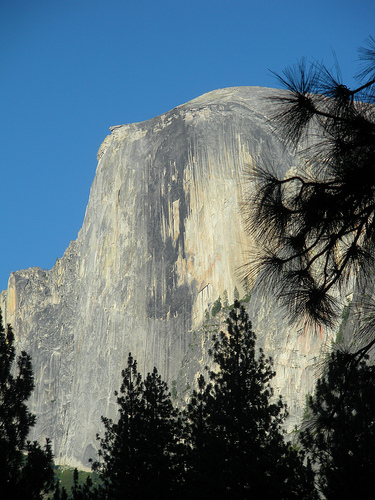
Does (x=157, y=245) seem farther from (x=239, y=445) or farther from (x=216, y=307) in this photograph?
(x=239, y=445)

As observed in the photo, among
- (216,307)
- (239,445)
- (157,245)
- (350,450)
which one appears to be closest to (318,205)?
(350,450)

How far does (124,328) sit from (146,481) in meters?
65.5

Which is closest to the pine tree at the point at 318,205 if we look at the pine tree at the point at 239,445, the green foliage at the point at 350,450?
the green foliage at the point at 350,450

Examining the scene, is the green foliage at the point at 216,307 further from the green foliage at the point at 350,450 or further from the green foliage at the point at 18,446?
the green foliage at the point at 350,450

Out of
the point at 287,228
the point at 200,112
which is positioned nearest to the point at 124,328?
the point at 200,112

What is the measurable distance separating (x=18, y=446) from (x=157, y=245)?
66.9m

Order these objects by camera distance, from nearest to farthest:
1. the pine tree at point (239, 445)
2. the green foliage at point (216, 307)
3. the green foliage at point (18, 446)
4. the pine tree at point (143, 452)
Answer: the green foliage at point (18, 446) < the pine tree at point (239, 445) < the pine tree at point (143, 452) < the green foliage at point (216, 307)

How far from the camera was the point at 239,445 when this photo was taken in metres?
15.0

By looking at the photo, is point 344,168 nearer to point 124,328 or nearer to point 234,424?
point 234,424

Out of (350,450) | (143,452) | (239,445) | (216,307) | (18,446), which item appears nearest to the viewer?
(350,450)

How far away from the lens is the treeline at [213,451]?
12.4 metres

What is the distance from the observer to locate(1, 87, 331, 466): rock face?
76.2 meters

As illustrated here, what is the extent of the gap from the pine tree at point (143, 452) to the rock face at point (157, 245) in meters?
53.3

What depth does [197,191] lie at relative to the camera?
80625mm
